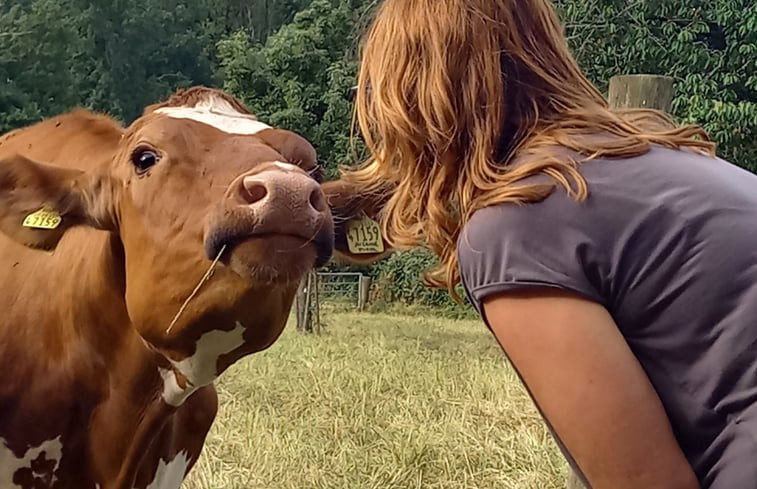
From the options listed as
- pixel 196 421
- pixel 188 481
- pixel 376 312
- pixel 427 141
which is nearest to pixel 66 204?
pixel 196 421

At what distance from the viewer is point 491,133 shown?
5.72ft

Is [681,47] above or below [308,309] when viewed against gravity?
Answer: above

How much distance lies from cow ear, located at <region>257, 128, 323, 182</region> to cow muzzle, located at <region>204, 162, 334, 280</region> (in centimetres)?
24

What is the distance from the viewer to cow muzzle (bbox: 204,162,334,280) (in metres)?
2.36

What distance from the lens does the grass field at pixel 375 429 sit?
5.29 meters

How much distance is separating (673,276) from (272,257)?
1101 mm

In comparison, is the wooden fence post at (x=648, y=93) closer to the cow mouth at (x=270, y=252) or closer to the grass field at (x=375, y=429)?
the cow mouth at (x=270, y=252)

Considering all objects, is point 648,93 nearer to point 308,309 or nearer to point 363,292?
point 308,309

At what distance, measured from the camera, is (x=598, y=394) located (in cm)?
150

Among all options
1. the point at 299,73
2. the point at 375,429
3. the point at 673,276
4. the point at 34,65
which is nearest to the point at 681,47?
the point at 375,429

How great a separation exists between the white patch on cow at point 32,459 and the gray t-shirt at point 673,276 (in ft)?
7.22

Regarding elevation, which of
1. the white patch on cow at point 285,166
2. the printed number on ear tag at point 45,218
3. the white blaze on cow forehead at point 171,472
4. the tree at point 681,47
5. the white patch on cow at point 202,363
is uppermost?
the white patch on cow at point 285,166

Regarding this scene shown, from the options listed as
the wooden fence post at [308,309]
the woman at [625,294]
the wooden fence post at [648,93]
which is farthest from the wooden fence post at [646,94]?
the wooden fence post at [308,309]

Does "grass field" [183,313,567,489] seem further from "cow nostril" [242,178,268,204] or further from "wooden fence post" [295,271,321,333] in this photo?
Result: "wooden fence post" [295,271,321,333]
